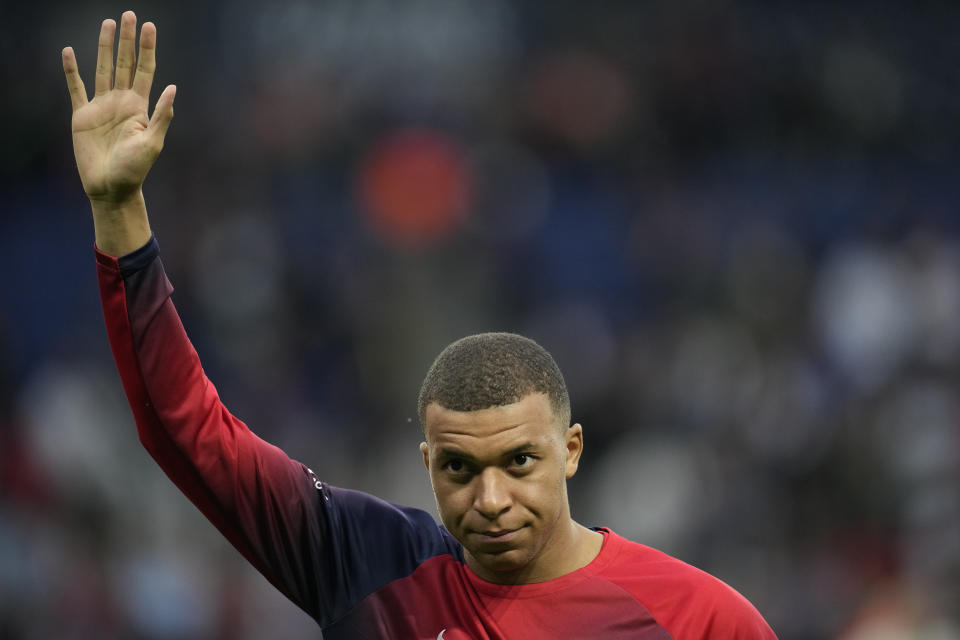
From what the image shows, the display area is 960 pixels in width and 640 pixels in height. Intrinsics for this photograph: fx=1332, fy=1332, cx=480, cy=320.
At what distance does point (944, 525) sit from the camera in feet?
26.8

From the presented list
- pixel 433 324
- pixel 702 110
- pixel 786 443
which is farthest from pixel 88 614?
pixel 702 110

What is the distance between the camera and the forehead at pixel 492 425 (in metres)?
3.18

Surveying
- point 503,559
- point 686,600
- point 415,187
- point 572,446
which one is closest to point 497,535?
point 503,559

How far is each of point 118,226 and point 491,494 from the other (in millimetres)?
1073

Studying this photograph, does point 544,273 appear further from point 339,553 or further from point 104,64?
point 104,64

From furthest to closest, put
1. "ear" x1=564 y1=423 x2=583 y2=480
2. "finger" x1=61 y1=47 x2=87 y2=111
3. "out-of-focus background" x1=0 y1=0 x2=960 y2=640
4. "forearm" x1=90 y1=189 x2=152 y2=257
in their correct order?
"out-of-focus background" x1=0 y1=0 x2=960 y2=640
"ear" x1=564 y1=423 x2=583 y2=480
"finger" x1=61 y1=47 x2=87 y2=111
"forearm" x1=90 y1=189 x2=152 y2=257

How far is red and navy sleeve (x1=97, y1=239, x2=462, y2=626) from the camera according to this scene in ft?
10.2

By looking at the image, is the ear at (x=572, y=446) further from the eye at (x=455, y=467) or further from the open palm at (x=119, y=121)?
the open palm at (x=119, y=121)

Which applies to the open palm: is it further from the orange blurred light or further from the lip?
the orange blurred light

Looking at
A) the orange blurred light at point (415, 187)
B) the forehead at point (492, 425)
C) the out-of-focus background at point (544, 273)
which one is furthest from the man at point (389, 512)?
the orange blurred light at point (415, 187)

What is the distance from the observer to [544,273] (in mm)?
11156

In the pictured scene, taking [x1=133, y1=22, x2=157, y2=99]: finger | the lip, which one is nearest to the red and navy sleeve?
the lip

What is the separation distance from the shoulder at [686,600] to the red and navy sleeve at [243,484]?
1.59ft

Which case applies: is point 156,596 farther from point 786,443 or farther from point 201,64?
point 201,64
